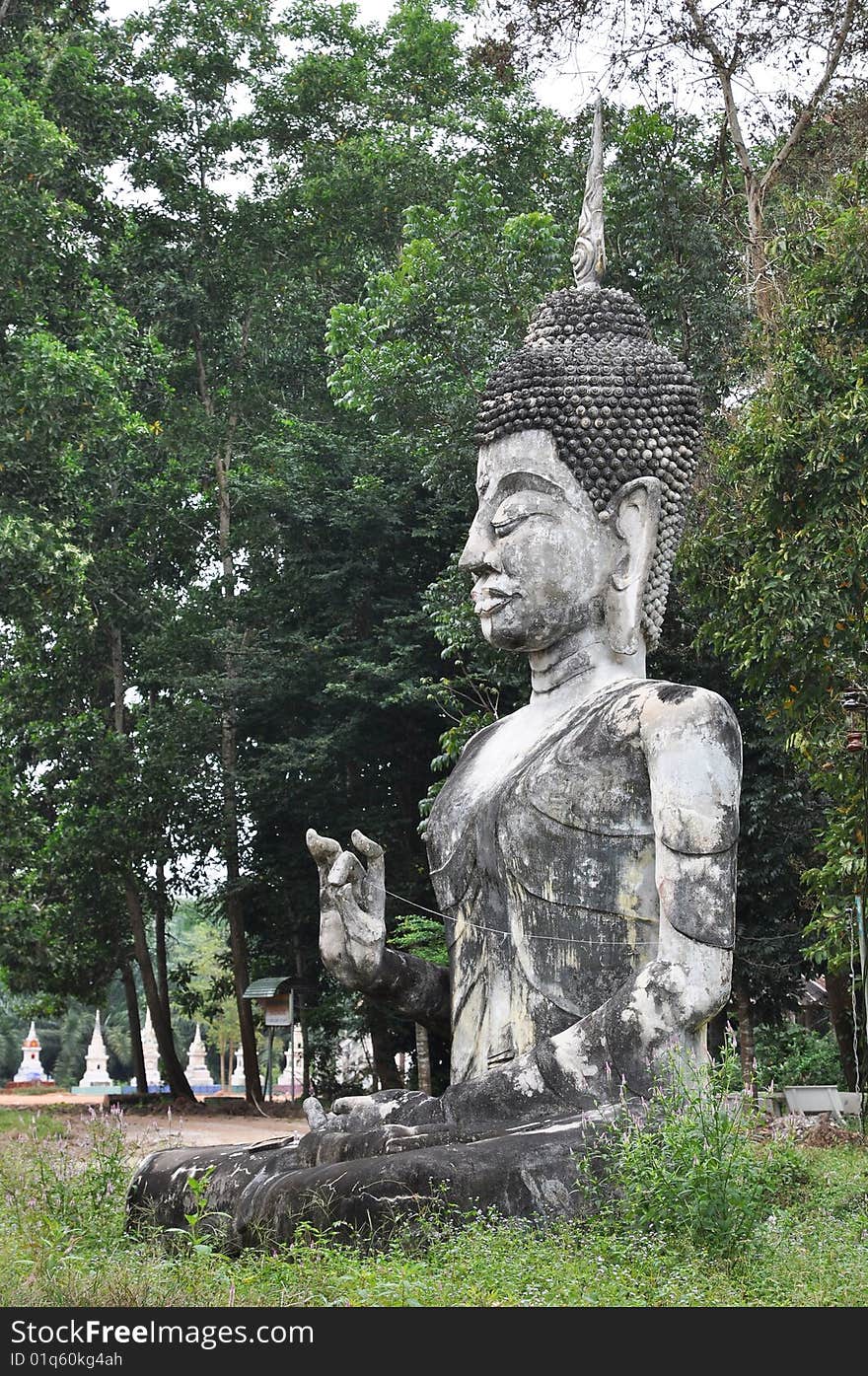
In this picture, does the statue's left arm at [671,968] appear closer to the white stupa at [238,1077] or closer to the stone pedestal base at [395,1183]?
the stone pedestal base at [395,1183]

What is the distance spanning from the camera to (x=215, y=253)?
27.9m

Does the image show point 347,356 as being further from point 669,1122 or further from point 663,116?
point 669,1122

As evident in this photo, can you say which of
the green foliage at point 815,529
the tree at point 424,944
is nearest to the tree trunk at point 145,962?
the tree at point 424,944

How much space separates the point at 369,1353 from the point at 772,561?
8.44 m

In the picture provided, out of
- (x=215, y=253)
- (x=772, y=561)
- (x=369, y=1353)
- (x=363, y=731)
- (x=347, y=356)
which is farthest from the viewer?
(x=215, y=253)

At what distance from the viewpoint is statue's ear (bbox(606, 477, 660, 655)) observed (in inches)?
249

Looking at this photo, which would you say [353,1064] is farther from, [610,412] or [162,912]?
[610,412]

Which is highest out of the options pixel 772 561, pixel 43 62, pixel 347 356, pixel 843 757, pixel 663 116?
pixel 43 62

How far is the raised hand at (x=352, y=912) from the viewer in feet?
19.8

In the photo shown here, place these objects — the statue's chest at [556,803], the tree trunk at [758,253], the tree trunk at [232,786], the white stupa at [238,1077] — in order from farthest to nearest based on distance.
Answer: the white stupa at [238,1077], the tree trunk at [232,786], the tree trunk at [758,253], the statue's chest at [556,803]

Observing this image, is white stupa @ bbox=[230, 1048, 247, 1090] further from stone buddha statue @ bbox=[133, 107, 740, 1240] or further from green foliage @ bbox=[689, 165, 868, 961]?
stone buddha statue @ bbox=[133, 107, 740, 1240]

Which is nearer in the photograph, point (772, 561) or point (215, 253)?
point (772, 561)

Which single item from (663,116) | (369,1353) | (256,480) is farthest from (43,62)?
(369,1353)

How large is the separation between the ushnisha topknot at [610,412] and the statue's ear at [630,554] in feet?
0.16
